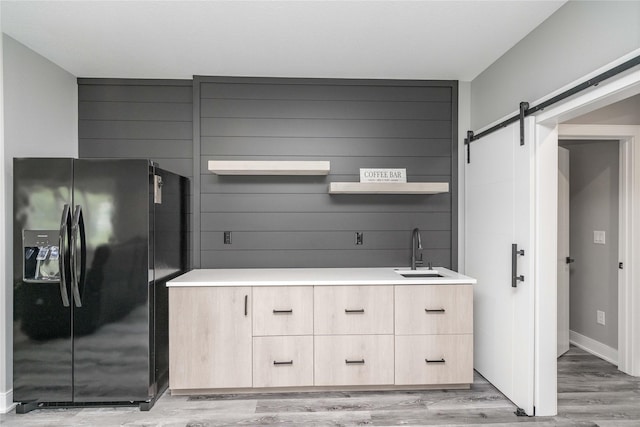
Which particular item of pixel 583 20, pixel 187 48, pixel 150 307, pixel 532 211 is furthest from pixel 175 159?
pixel 583 20

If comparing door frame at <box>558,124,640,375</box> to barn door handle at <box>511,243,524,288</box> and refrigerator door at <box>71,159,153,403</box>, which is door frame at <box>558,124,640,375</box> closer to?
barn door handle at <box>511,243,524,288</box>

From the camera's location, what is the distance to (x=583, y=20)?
1.99 m

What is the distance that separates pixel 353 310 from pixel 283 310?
1.71 feet

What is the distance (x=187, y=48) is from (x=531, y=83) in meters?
2.46

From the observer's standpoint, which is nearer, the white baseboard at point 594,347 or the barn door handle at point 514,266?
the barn door handle at point 514,266

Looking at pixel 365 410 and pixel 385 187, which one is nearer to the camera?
pixel 365 410

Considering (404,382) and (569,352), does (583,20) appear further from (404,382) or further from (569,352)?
(569,352)

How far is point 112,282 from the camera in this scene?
2.50 meters

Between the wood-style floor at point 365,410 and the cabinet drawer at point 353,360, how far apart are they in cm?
13

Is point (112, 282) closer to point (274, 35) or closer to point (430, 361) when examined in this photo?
point (274, 35)

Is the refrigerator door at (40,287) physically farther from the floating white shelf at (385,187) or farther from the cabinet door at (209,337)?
the floating white shelf at (385,187)

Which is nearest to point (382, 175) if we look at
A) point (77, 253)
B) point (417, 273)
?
point (417, 273)

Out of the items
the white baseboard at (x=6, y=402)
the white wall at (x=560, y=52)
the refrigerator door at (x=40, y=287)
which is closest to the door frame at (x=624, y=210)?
the white wall at (x=560, y=52)

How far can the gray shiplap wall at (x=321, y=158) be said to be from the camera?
10.7ft
